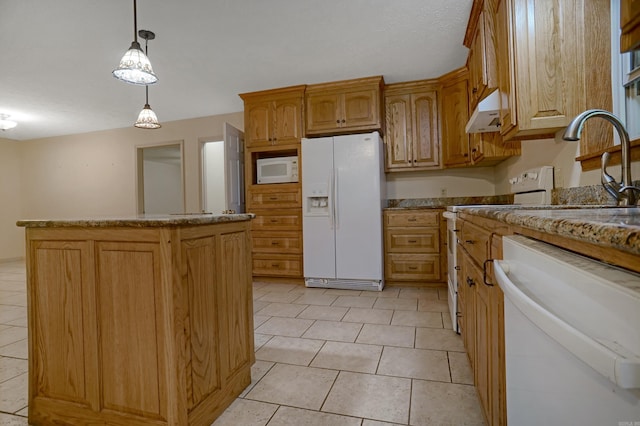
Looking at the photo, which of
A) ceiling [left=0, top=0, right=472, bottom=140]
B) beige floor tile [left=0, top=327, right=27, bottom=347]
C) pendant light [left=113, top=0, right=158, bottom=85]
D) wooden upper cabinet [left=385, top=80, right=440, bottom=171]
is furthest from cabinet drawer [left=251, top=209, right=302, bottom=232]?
beige floor tile [left=0, top=327, right=27, bottom=347]

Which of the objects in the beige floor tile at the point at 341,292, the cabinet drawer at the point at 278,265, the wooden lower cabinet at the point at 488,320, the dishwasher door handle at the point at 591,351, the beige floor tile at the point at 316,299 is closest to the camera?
the dishwasher door handle at the point at 591,351

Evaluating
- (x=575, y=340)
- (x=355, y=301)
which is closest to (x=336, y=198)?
(x=355, y=301)

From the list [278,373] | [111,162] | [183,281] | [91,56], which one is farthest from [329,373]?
[111,162]

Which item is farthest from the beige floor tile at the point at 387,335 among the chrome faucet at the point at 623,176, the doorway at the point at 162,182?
the doorway at the point at 162,182

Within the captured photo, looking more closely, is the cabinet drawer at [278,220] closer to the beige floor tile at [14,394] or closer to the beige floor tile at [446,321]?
the beige floor tile at [446,321]

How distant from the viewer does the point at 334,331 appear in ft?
7.61

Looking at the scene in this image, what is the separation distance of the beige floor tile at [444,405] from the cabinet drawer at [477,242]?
2.21 feet

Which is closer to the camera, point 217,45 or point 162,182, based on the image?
point 217,45

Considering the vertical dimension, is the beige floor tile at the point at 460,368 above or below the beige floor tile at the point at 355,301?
above

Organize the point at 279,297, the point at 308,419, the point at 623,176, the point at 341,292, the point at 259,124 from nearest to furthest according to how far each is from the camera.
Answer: the point at 623,176 < the point at 308,419 < the point at 279,297 < the point at 341,292 < the point at 259,124

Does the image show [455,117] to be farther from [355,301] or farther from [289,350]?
[289,350]

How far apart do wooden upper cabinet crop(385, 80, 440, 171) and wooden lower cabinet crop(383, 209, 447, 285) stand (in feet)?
2.08

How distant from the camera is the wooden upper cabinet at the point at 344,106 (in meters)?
3.56

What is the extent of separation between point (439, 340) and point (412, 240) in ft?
5.10
